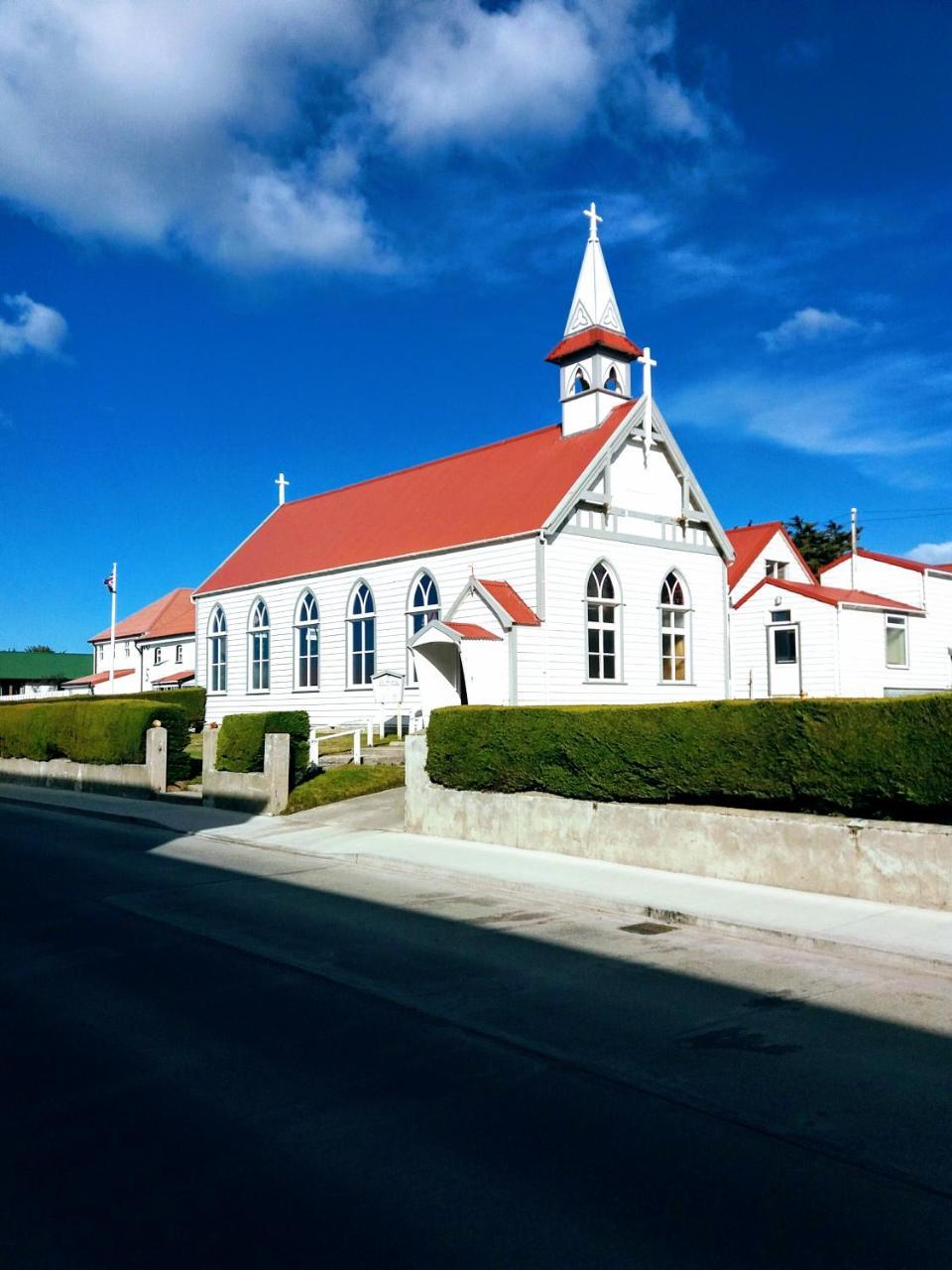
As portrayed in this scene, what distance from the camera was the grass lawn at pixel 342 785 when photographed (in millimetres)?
Answer: 20766

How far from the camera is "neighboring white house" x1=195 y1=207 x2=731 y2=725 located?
25.9 m

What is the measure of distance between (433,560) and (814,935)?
2009cm

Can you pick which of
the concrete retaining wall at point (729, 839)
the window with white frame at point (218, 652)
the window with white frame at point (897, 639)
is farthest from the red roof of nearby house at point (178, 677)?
the concrete retaining wall at point (729, 839)

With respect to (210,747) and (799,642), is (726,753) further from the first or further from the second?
(799,642)

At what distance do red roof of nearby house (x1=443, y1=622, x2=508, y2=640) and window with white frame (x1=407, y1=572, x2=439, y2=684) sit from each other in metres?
3.45

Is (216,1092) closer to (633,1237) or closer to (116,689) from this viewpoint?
(633,1237)

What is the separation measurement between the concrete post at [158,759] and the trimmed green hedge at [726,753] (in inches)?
389

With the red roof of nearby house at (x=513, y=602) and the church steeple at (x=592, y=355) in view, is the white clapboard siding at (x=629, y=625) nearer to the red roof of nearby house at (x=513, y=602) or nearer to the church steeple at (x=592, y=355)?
the red roof of nearby house at (x=513, y=602)

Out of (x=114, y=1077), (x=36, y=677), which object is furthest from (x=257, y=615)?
(x=36, y=677)

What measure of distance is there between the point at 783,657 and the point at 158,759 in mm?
17953

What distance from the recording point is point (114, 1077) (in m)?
6.07

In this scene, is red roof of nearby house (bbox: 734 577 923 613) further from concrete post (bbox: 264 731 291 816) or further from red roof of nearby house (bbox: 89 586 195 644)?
red roof of nearby house (bbox: 89 586 195 644)

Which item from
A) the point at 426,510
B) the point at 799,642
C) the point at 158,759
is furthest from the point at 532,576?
the point at 799,642

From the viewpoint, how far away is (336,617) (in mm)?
32188
